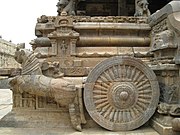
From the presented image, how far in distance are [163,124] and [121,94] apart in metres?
0.95

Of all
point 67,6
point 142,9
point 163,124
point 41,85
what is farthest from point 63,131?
point 67,6

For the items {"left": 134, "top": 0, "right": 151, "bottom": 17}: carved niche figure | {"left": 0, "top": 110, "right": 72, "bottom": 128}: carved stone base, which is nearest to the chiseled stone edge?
{"left": 134, "top": 0, "right": 151, "bottom": 17}: carved niche figure

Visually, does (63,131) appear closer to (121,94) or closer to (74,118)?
(74,118)

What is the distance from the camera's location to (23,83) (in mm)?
5059

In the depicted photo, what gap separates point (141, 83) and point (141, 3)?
3803 mm

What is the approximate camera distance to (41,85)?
4949 mm

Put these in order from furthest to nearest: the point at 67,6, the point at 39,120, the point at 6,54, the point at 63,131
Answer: the point at 6,54, the point at 67,6, the point at 39,120, the point at 63,131

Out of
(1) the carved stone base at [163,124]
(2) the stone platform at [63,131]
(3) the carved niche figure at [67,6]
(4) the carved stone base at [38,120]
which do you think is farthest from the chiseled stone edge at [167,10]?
(3) the carved niche figure at [67,6]

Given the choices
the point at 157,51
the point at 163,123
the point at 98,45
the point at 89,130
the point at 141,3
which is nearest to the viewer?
the point at 163,123

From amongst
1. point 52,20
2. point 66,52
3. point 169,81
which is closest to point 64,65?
point 66,52

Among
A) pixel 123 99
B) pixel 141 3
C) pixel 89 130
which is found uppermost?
pixel 141 3

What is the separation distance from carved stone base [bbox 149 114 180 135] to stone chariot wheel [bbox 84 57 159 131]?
0.16 metres

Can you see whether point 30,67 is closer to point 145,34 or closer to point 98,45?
point 98,45

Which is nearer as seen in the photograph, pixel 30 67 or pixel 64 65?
pixel 30 67
